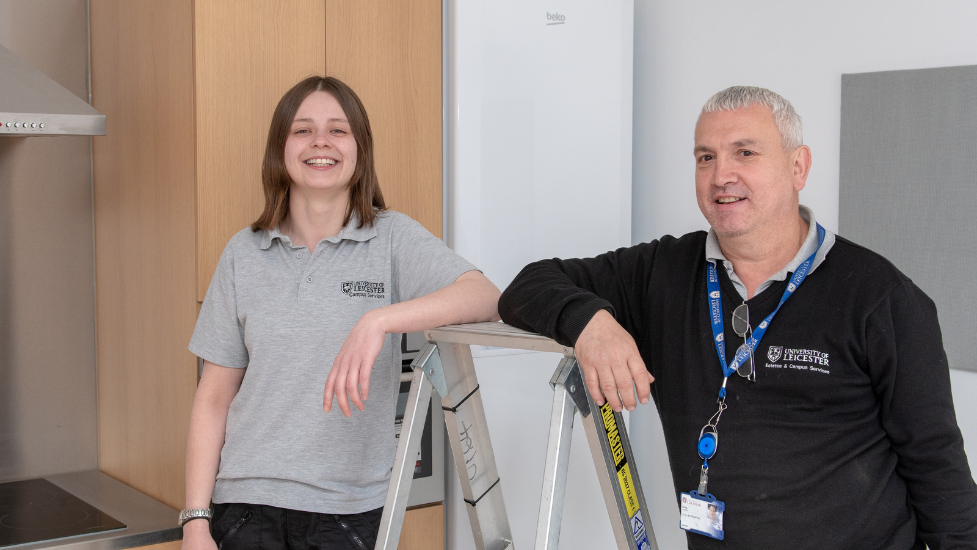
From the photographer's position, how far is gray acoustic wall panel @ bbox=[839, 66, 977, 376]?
6.92 feet

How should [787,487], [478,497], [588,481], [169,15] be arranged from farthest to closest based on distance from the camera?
[588,481], [169,15], [478,497], [787,487]

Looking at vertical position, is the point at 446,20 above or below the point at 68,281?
above

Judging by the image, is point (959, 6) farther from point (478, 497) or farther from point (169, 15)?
point (169, 15)

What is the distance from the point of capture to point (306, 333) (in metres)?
1.55

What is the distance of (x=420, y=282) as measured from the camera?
1.57 m

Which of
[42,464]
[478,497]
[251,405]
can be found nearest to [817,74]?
[478,497]

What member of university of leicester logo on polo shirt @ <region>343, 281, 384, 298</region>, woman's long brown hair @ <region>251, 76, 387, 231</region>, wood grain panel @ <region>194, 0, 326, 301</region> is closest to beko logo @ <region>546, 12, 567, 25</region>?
wood grain panel @ <region>194, 0, 326, 301</region>

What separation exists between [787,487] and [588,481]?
3.78 feet

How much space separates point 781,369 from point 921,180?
42.5 inches

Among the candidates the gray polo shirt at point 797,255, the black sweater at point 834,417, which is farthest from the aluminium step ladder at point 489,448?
the gray polo shirt at point 797,255

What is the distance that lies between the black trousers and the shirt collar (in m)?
0.49

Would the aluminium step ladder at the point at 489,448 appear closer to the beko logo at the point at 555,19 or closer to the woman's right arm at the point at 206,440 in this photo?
the woman's right arm at the point at 206,440

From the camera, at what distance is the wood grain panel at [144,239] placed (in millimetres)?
1916

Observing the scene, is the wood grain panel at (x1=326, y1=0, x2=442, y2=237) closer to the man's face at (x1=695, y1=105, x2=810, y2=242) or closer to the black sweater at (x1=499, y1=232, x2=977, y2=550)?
the black sweater at (x1=499, y1=232, x2=977, y2=550)
